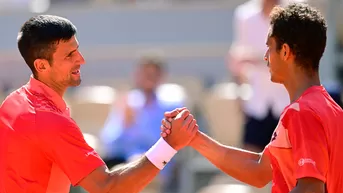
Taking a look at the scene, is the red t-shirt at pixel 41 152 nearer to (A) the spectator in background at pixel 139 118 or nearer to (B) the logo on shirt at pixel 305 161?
(B) the logo on shirt at pixel 305 161

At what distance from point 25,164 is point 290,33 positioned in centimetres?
137

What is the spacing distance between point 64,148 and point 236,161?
100 centimetres

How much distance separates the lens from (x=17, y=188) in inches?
172

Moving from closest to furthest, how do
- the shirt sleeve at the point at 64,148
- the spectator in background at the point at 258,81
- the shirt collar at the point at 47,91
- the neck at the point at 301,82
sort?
1. the neck at the point at 301,82
2. the shirt sleeve at the point at 64,148
3. the shirt collar at the point at 47,91
4. the spectator in background at the point at 258,81

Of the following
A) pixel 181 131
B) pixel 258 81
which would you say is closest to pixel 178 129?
pixel 181 131

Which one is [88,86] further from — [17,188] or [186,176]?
[17,188]

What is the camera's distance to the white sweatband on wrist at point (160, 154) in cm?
465

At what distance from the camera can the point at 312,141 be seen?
13.0 ft

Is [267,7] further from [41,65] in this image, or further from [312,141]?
[312,141]

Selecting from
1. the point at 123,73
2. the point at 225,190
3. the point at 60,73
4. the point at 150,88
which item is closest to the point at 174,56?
the point at 123,73

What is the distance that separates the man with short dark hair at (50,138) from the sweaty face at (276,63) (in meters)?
0.73

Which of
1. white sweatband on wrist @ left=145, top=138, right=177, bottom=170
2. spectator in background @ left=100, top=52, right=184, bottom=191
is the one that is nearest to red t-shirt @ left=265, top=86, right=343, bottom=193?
white sweatband on wrist @ left=145, top=138, right=177, bottom=170

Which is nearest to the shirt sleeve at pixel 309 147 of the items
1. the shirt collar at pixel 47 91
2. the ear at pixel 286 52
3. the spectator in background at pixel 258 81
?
the ear at pixel 286 52

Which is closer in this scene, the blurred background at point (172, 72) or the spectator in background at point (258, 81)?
the spectator in background at point (258, 81)
